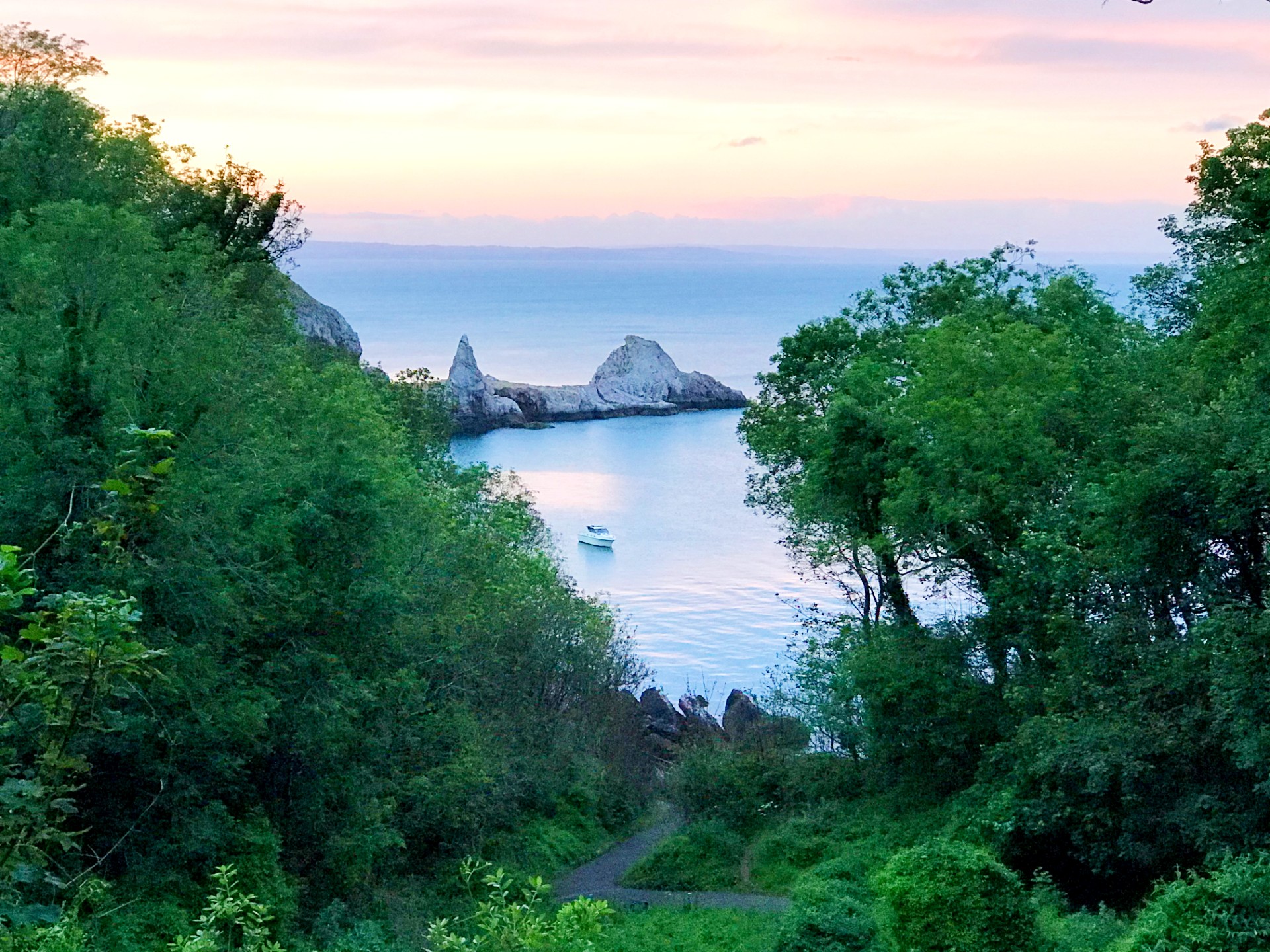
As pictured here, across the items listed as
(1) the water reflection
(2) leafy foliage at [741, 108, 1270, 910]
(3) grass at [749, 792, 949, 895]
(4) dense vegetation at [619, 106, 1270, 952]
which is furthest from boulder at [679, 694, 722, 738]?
(3) grass at [749, 792, 949, 895]

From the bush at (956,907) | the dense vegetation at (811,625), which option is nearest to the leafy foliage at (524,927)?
the dense vegetation at (811,625)

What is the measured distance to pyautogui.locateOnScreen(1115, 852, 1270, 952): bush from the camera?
38.2 ft

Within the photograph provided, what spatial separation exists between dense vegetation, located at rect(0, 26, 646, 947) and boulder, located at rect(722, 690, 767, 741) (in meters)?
6.37

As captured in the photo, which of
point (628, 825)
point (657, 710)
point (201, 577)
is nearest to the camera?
point (201, 577)

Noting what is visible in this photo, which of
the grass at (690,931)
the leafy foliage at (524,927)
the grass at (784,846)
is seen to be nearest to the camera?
the leafy foliage at (524,927)

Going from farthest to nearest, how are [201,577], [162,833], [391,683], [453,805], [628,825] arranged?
[628,825]
[453,805]
[391,683]
[162,833]
[201,577]

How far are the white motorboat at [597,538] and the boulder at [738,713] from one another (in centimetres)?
2135

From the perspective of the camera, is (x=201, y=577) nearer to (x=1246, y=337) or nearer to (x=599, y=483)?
(x=1246, y=337)

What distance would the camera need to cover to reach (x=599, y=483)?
252 ft

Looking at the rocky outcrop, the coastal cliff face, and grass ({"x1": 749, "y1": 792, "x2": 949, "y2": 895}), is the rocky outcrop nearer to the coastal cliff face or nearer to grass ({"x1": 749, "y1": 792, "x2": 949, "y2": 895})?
the coastal cliff face

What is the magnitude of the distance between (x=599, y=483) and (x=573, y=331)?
4017 inches

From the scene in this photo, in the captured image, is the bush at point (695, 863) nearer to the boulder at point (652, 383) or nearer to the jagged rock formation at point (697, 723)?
the jagged rock formation at point (697, 723)

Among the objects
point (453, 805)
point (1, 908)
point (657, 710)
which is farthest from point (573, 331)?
point (1, 908)

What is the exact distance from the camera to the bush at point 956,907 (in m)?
14.9
